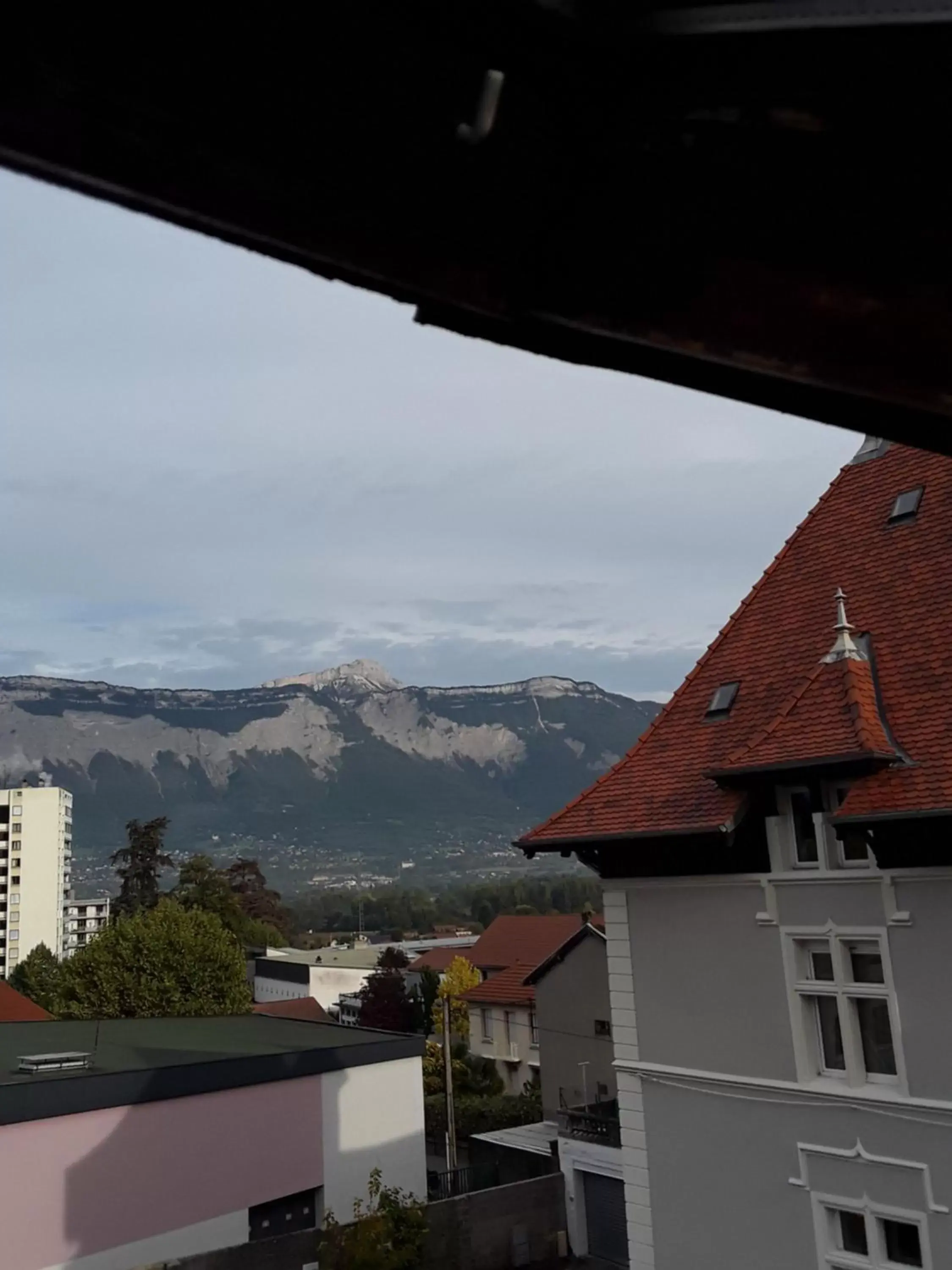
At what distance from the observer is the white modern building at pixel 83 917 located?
134m

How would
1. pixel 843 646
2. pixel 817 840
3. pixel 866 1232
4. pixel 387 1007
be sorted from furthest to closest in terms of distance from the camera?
pixel 387 1007 < pixel 843 646 < pixel 817 840 < pixel 866 1232

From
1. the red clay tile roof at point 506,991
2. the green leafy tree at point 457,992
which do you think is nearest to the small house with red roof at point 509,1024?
the red clay tile roof at point 506,991

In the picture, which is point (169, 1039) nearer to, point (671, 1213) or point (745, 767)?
point (671, 1213)

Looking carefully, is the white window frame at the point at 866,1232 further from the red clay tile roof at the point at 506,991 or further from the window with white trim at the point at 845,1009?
the red clay tile roof at the point at 506,991

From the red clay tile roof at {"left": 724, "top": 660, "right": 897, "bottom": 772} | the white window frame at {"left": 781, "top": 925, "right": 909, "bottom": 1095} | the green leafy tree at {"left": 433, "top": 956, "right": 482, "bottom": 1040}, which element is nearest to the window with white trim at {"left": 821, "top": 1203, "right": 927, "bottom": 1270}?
the white window frame at {"left": 781, "top": 925, "right": 909, "bottom": 1095}

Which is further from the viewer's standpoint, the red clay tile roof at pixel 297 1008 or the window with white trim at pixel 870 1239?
the red clay tile roof at pixel 297 1008

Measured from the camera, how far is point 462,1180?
2375 centimetres

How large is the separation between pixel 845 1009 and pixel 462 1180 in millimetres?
16496

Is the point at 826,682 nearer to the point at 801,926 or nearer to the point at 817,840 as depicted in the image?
the point at 817,840

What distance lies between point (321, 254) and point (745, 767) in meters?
9.97

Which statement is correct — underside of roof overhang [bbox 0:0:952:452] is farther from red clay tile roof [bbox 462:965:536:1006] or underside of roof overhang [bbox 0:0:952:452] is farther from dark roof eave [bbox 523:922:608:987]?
red clay tile roof [bbox 462:965:536:1006]

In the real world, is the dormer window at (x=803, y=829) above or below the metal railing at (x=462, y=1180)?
above

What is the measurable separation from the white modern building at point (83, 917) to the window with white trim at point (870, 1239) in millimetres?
135800

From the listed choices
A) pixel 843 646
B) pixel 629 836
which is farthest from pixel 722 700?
pixel 629 836
